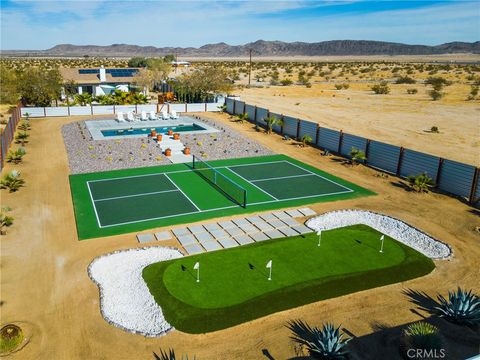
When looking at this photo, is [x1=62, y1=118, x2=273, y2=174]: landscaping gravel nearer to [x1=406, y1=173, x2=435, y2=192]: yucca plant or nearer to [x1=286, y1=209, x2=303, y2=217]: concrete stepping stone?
[x1=286, y1=209, x2=303, y2=217]: concrete stepping stone

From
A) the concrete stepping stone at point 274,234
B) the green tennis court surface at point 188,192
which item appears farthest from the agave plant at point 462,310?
the green tennis court surface at point 188,192

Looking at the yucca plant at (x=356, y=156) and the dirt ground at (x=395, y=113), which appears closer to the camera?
the yucca plant at (x=356, y=156)

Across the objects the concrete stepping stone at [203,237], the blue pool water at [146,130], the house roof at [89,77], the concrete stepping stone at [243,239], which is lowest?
the concrete stepping stone at [203,237]

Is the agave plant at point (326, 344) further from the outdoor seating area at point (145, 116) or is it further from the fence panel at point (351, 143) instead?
the outdoor seating area at point (145, 116)

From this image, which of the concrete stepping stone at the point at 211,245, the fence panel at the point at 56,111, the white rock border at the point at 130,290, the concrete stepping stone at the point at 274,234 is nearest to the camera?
the white rock border at the point at 130,290

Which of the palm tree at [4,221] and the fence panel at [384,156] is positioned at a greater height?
the fence panel at [384,156]

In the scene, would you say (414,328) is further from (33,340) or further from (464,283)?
(33,340)

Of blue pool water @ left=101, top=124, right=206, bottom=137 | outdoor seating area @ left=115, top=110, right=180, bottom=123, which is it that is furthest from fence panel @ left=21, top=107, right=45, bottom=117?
blue pool water @ left=101, top=124, right=206, bottom=137

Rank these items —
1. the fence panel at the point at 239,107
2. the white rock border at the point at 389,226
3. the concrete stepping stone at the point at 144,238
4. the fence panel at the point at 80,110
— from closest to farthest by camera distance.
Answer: the white rock border at the point at 389,226
the concrete stepping stone at the point at 144,238
the fence panel at the point at 80,110
the fence panel at the point at 239,107
